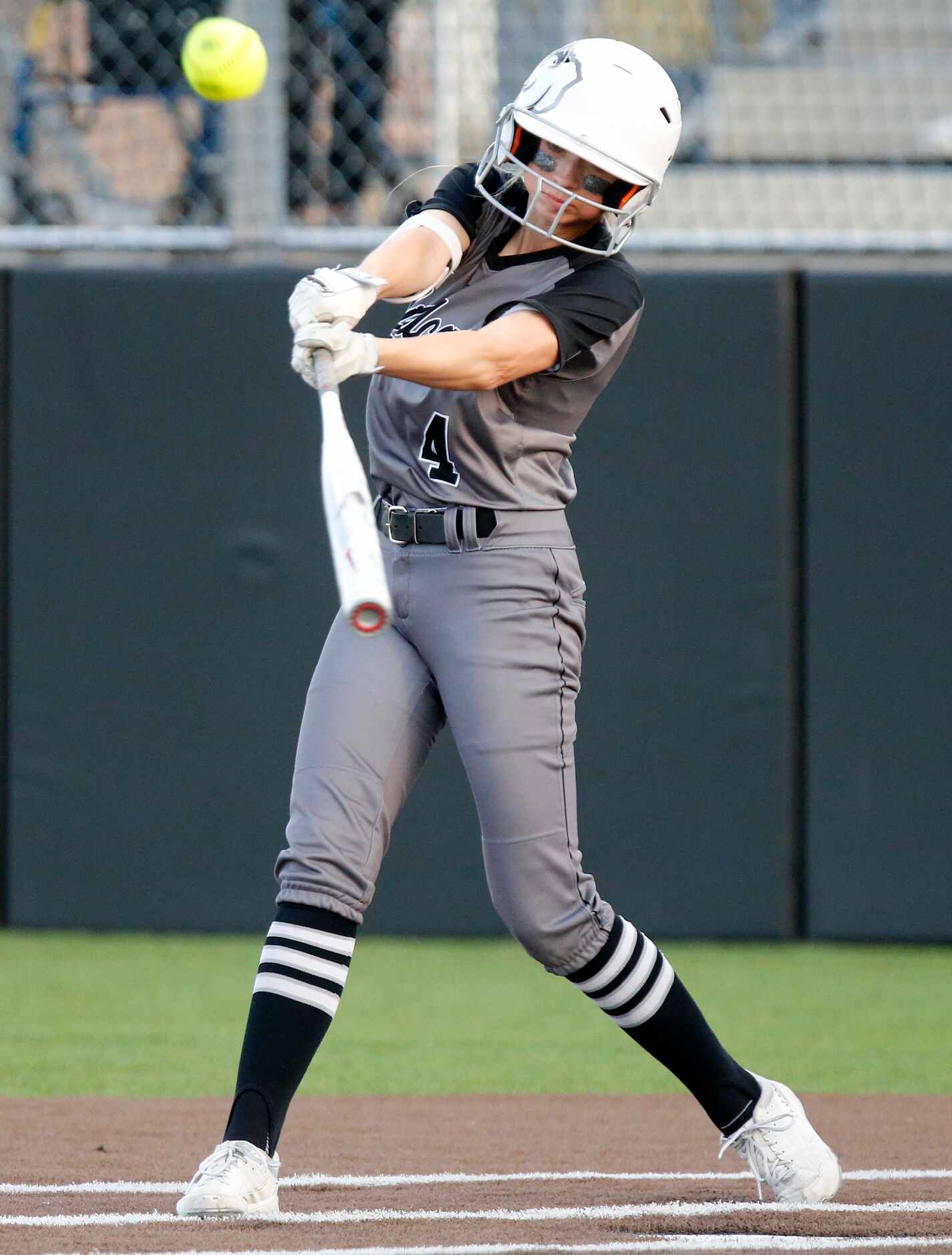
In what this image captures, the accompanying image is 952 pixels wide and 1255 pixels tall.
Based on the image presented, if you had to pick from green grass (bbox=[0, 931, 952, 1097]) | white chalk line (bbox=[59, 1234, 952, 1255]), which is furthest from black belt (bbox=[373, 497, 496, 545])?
green grass (bbox=[0, 931, 952, 1097])

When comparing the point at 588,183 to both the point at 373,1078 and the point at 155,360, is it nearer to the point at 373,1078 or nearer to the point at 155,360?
the point at 373,1078

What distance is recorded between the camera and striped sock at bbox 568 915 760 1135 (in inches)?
124

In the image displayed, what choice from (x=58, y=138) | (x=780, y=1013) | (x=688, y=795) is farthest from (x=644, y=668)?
(x=58, y=138)

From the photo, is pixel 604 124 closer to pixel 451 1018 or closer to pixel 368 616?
pixel 368 616

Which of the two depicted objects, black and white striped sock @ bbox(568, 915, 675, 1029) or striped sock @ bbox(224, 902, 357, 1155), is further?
black and white striped sock @ bbox(568, 915, 675, 1029)

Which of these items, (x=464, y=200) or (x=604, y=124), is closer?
(x=604, y=124)

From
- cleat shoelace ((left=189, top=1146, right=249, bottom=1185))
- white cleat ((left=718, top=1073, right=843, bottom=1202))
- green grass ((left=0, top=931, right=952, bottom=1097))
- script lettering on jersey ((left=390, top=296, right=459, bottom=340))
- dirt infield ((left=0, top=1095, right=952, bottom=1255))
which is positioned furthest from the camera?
green grass ((left=0, top=931, right=952, bottom=1097))

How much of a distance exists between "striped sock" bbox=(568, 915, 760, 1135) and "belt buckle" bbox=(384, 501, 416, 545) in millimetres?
733

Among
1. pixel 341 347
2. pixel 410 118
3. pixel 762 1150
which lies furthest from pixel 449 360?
pixel 410 118

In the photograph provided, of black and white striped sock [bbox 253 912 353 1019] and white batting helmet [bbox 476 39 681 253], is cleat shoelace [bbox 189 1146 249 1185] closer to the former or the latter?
black and white striped sock [bbox 253 912 353 1019]

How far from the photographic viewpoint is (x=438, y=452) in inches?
125

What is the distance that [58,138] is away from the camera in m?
6.97

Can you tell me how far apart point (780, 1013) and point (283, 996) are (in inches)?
109

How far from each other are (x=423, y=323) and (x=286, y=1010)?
3.84 ft
